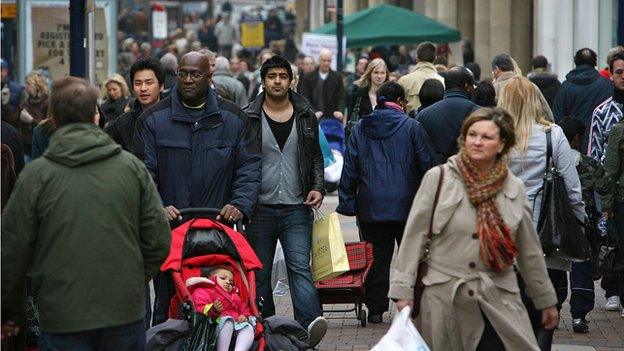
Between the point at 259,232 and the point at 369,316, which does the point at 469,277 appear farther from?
the point at 369,316

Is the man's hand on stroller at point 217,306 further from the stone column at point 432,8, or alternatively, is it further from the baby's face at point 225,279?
the stone column at point 432,8

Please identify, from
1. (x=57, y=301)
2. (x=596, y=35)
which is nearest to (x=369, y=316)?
(x=57, y=301)

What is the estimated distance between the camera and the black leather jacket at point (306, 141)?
1057cm

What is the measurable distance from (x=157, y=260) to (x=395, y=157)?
4.78m

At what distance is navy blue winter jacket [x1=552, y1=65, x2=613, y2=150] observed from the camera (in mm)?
15438

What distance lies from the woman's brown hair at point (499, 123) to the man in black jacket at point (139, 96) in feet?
10.9

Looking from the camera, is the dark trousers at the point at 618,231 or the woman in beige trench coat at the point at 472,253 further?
the dark trousers at the point at 618,231

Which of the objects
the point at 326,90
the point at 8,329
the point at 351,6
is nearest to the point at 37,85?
the point at 326,90

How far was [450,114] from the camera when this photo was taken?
12430 millimetres

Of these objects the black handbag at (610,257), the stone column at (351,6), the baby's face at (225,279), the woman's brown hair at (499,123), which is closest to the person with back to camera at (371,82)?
the black handbag at (610,257)

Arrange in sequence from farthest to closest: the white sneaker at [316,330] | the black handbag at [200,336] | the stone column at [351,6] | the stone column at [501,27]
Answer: the stone column at [351,6], the stone column at [501,27], the white sneaker at [316,330], the black handbag at [200,336]

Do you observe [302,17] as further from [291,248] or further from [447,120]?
[291,248]

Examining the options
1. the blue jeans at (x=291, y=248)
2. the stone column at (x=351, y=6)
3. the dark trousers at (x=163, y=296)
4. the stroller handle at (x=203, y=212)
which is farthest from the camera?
the stone column at (x=351, y=6)

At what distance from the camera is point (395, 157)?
11.8 m
